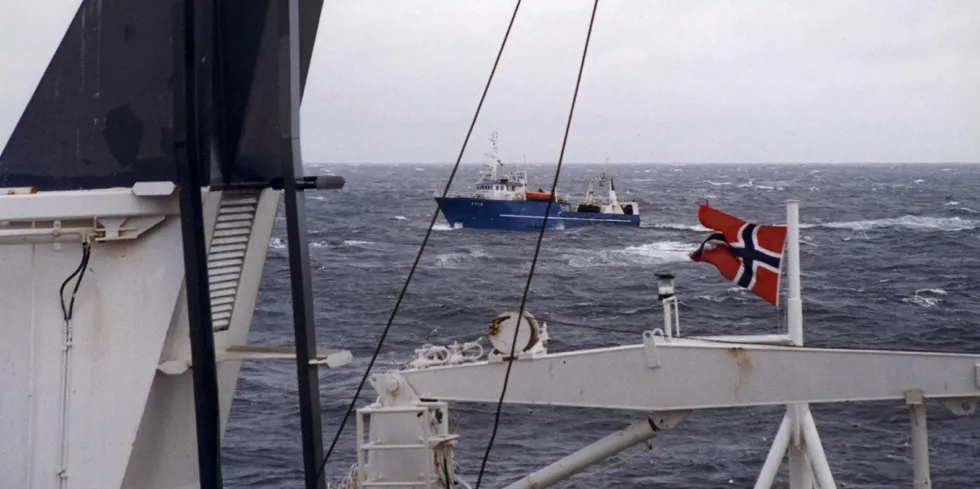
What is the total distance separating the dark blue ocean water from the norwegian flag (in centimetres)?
299

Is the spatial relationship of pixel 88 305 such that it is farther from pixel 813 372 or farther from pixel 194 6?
pixel 813 372

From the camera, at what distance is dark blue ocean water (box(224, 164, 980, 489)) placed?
19828mm

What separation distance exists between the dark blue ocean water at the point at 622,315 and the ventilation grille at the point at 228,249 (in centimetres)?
722

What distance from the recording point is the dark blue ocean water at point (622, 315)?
19.8 metres

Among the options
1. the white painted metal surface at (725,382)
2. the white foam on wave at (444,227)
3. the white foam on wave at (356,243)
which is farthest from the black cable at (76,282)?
the white foam on wave at (444,227)

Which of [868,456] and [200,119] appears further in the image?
[868,456]

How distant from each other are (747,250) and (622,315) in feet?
98.6

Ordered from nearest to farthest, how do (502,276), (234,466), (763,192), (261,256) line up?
(261,256) → (234,466) → (502,276) → (763,192)

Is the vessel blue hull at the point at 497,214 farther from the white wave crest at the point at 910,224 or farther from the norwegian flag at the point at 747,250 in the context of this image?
the norwegian flag at the point at 747,250

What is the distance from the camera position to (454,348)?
25.7ft

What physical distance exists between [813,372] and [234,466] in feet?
45.0

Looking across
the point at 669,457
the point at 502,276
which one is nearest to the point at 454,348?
→ the point at 669,457

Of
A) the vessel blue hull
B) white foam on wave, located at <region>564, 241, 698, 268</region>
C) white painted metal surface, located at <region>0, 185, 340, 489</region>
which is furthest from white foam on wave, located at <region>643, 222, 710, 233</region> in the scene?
white painted metal surface, located at <region>0, 185, 340, 489</region>

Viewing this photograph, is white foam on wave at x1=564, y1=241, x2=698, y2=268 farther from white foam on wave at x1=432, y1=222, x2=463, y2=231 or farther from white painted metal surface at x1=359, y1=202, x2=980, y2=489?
white painted metal surface at x1=359, y1=202, x2=980, y2=489
